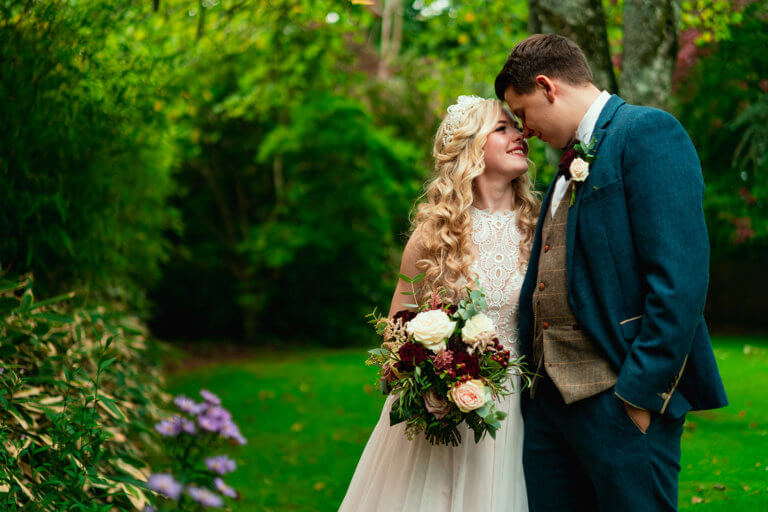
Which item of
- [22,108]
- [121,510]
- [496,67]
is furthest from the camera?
[496,67]

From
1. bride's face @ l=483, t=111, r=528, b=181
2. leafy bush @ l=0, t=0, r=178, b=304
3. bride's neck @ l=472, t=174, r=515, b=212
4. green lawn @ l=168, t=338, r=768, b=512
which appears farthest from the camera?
green lawn @ l=168, t=338, r=768, b=512

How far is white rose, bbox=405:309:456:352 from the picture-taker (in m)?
2.54

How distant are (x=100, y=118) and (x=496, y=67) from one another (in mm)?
6199

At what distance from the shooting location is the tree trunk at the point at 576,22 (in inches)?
186

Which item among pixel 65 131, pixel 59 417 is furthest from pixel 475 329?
pixel 65 131

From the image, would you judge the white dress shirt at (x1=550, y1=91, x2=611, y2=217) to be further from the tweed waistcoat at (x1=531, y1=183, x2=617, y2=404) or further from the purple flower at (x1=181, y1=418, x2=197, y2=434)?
the purple flower at (x1=181, y1=418, x2=197, y2=434)

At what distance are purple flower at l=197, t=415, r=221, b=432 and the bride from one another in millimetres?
1023

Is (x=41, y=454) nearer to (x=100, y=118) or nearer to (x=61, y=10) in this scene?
(x=100, y=118)

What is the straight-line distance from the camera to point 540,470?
8.98 feet

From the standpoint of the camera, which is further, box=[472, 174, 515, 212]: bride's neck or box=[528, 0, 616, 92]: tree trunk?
box=[528, 0, 616, 92]: tree trunk

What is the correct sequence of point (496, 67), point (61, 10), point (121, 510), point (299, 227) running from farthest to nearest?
Result: point (299, 227), point (496, 67), point (61, 10), point (121, 510)

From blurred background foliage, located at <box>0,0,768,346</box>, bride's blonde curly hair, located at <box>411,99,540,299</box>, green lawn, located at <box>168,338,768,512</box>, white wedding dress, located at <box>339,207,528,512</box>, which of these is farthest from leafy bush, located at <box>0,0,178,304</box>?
white wedding dress, located at <box>339,207,528,512</box>

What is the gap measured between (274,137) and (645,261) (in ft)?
35.9

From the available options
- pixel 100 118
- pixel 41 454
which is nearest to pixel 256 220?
pixel 100 118
